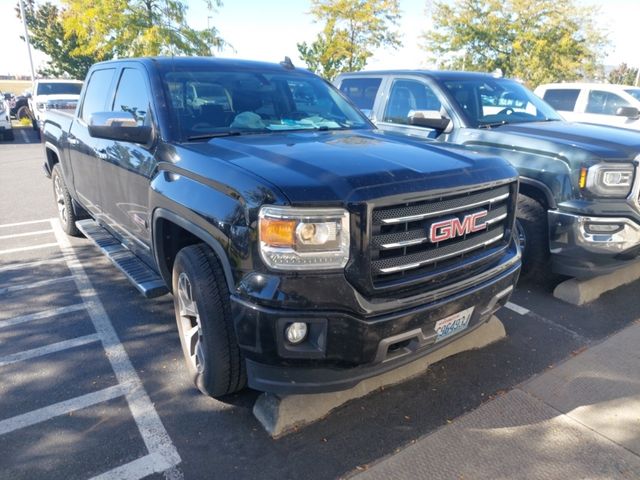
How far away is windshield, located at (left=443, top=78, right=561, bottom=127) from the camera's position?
5207 mm

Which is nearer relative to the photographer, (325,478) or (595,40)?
(325,478)

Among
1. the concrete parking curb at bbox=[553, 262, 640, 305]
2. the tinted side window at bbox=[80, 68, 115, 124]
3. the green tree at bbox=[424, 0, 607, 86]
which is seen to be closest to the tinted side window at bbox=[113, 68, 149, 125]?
the tinted side window at bbox=[80, 68, 115, 124]

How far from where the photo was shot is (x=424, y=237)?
95.5 inches

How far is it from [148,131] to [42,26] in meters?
39.2

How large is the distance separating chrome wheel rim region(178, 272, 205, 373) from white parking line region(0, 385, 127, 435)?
1.62ft

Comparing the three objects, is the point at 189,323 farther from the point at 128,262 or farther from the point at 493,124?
the point at 493,124

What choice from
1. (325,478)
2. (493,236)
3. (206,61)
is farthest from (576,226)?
(206,61)

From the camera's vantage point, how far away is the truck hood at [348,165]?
87.1 inches

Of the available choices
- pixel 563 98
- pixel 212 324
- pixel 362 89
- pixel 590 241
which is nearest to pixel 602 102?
pixel 563 98

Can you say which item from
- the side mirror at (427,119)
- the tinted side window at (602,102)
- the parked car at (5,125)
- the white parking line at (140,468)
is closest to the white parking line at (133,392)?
the white parking line at (140,468)

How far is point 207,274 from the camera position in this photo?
8.64 feet

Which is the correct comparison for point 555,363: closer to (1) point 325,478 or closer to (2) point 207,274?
(1) point 325,478

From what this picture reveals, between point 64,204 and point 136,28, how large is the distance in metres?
13.2

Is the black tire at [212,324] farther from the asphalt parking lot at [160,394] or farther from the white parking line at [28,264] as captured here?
the white parking line at [28,264]
